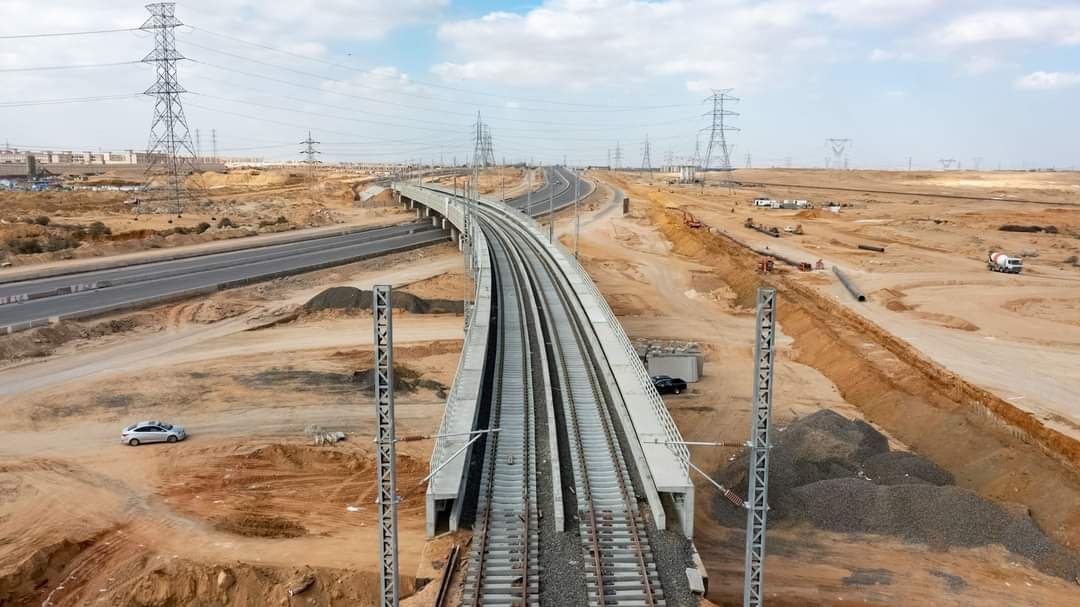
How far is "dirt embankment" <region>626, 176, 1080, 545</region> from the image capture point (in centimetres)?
2042

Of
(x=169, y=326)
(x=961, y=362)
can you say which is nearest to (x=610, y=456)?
(x=961, y=362)

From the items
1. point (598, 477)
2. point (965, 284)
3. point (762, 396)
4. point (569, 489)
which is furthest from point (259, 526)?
point (965, 284)

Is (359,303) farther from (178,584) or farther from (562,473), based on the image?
(178,584)

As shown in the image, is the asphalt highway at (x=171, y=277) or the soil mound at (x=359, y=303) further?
the soil mound at (x=359, y=303)

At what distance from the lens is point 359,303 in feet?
147

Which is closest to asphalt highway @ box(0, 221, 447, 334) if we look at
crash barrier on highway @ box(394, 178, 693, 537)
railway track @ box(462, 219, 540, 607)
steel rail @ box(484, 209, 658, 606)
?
crash barrier on highway @ box(394, 178, 693, 537)

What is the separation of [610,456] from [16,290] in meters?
45.6

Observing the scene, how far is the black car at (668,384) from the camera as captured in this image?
31312mm

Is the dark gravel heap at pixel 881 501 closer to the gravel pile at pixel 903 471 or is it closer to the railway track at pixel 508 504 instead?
the gravel pile at pixel 903 471

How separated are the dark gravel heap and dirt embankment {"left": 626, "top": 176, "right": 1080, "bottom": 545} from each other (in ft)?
3.90

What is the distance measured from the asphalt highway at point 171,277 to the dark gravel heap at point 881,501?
120 feet

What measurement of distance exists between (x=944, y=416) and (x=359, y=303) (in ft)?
103

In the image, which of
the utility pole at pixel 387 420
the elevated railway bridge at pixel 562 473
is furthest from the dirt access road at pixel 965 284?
the utility pole at pixel 387 420

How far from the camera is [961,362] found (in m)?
35.1
